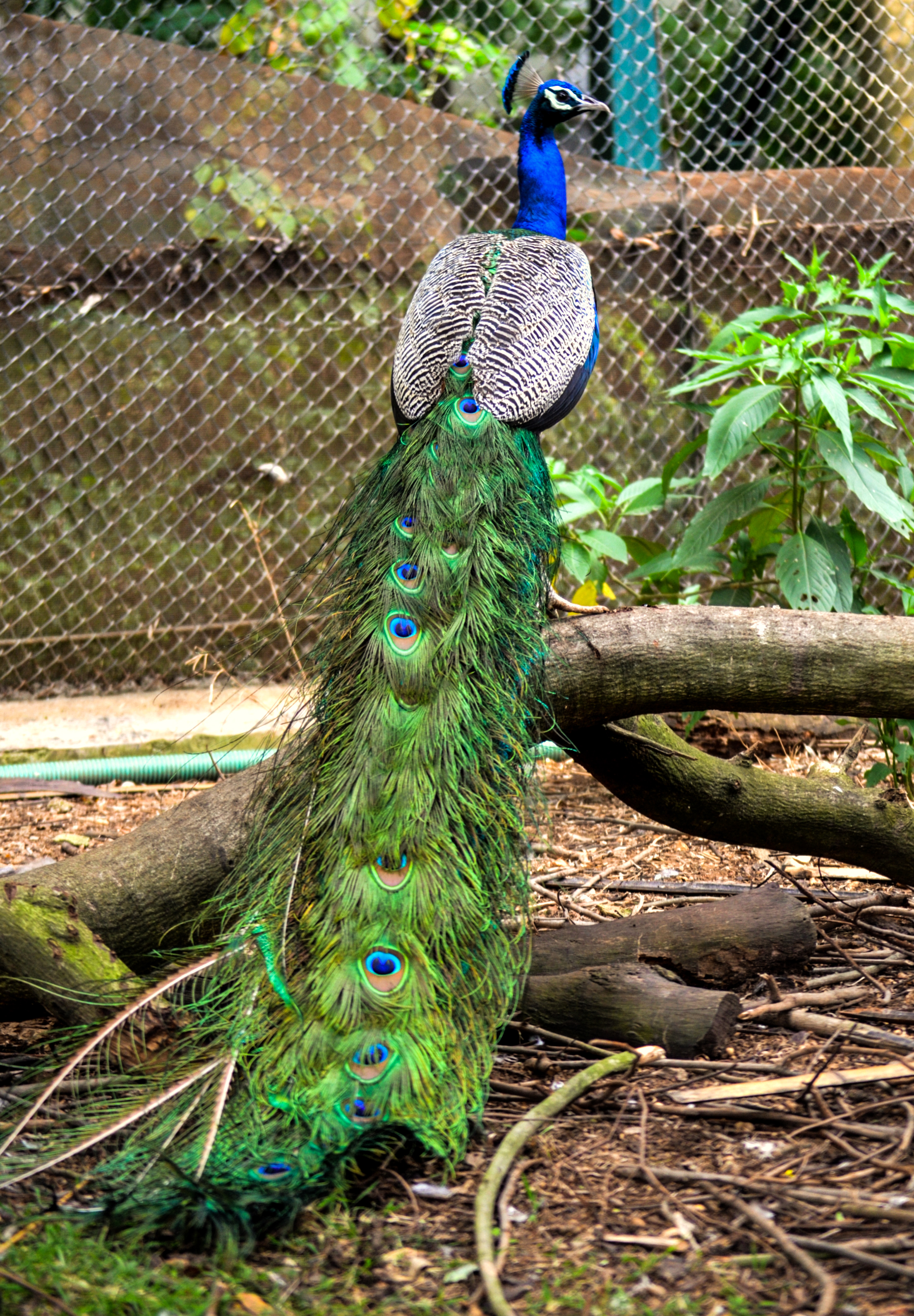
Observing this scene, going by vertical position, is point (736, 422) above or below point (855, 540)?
above

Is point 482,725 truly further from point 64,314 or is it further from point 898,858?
point 64,314

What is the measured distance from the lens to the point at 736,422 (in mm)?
3480

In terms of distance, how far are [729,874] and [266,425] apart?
117 inches

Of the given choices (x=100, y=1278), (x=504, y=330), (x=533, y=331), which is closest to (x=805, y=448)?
(x=533, y=331)

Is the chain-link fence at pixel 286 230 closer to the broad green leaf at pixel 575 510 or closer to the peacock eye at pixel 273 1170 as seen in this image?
the broad green leaf at pixel 575 510

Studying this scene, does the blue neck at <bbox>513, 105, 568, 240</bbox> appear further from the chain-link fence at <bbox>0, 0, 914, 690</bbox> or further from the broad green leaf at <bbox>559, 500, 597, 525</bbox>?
the chain-link fence at <bbox>0, 0, 914, 690</bbox>

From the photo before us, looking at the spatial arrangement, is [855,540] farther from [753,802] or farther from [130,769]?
[130,769]

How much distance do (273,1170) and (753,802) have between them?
164 cm

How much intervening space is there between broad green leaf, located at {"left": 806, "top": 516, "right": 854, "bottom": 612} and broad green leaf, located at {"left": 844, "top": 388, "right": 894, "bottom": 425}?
420 mm

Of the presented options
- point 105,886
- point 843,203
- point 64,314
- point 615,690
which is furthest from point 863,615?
point 843,203

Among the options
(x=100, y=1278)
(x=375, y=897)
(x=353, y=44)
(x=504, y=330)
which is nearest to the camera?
(x=100, y=1278)

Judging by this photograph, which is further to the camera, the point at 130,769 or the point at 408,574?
the point at 130,769

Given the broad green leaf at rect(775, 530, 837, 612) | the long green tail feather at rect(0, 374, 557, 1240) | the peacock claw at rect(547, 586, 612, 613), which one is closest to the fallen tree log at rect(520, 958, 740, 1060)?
the long green tail feather at rect(0, 374, 557, 1240)

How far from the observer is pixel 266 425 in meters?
5.28
